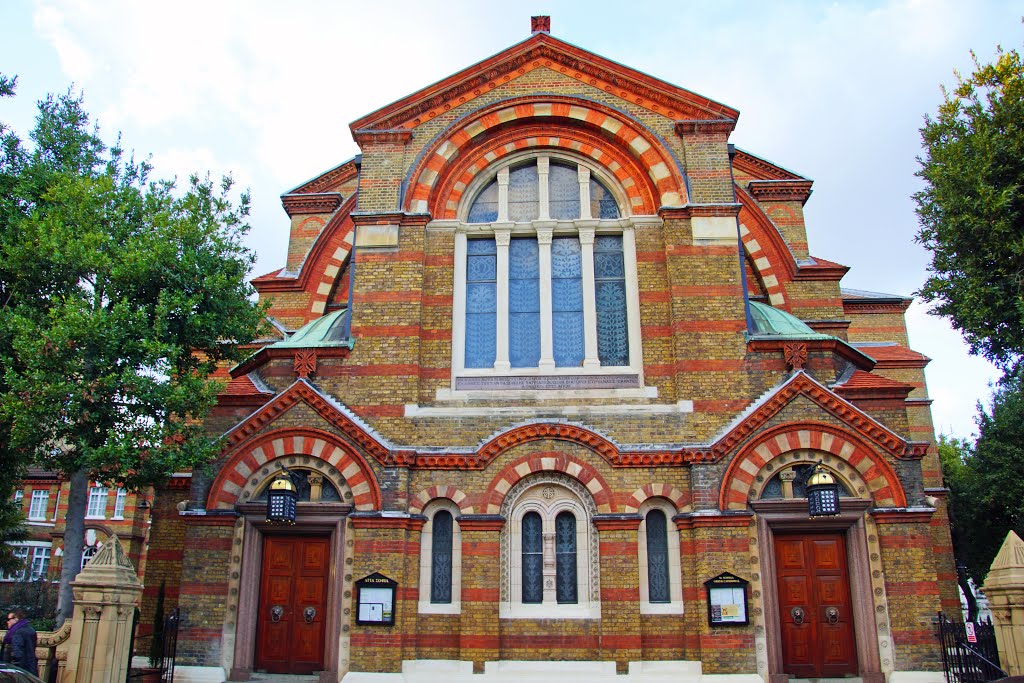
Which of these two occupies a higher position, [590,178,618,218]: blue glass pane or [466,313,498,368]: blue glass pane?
[590,178,618,218]: blue glass pane

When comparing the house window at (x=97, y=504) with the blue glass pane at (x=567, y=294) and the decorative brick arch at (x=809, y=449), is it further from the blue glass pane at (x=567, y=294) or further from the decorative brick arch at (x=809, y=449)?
the decorative brick arch at (x=809, y=449)

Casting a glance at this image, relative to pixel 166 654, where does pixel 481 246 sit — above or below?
above

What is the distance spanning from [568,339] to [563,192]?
3.29 metres

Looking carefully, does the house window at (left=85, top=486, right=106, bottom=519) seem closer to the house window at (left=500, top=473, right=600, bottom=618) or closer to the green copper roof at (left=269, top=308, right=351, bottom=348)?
the green copper roof at (left=269, top=308, right=351, bottom=348)

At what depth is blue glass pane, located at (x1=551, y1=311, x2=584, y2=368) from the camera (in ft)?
53.7

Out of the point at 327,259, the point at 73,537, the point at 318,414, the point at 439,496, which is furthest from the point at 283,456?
the point at 327,259

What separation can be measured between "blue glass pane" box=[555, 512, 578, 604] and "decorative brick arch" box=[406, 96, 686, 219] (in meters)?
6.44

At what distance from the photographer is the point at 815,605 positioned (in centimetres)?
1445

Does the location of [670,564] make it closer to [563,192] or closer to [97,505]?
[563,192]

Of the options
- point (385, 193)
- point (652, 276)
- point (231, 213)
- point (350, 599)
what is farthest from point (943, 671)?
point (231, 213)

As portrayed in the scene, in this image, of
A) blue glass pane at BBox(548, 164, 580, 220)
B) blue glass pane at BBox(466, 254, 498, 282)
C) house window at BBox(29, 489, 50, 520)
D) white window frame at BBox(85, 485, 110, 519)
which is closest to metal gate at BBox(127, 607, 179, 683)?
blue glass pane at BBox(466, 254, 498, 282)

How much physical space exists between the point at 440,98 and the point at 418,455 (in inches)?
301

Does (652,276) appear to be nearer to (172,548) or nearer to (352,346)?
(352,346)

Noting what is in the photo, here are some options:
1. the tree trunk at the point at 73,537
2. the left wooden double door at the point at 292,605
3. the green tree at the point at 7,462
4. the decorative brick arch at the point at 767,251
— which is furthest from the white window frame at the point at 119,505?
the decorative brick arch at the point at 767,251
